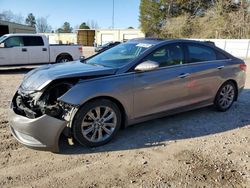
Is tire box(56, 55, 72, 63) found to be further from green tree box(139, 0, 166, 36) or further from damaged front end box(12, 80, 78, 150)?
green tree box(139, 0, 166, 36)

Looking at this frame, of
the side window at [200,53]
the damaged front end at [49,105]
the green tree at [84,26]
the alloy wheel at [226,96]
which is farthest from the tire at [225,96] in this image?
the green tree at [84,26]

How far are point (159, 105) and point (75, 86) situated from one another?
156cm

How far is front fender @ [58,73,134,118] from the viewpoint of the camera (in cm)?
397

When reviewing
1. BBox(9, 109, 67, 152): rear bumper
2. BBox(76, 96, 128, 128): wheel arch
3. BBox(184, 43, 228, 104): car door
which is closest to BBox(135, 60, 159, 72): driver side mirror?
BBox(76, 96, 128, 128): wheel arch

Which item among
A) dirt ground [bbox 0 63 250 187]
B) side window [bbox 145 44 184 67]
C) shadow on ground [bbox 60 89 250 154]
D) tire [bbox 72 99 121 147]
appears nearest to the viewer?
dirt ground [bbox 0 63 250 187]

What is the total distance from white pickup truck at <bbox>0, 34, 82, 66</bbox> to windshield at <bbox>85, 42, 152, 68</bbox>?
8.40 m

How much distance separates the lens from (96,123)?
4289 millimetres

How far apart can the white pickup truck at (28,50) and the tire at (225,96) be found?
9.34 meters

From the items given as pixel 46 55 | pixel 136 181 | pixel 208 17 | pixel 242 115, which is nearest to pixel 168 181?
pixel 136 181

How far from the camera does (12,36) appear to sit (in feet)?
41.7

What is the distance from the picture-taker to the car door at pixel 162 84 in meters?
4.64

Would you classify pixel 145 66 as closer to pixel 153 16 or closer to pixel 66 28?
pixel 153 16

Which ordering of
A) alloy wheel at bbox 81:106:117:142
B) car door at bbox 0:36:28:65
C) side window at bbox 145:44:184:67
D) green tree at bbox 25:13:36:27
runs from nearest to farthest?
alloy wheel at bbox 81:106:117:142, side window at bbox 145:44:184:67, car door at bbox 0:36:28:65, green tree at bbox 25:13:36:27

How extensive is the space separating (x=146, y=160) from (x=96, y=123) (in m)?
0.91
